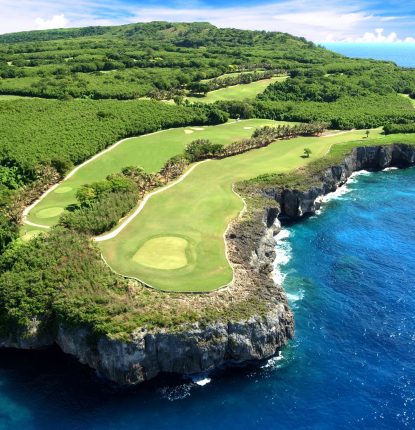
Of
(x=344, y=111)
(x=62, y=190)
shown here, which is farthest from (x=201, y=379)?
(x=344, y=111)

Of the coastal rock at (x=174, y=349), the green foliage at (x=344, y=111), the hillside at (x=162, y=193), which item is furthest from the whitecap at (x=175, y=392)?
the green foliage at (x=344, y=111)

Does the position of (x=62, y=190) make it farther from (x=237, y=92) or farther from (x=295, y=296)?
(x=237, y=92)

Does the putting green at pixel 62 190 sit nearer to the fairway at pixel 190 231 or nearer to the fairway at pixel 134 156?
the fairway at pixel 134 156

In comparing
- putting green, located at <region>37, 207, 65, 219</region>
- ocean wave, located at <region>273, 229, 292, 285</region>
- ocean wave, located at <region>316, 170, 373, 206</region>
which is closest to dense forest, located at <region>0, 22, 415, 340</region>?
putting green, located at <region>37, 207, 65, 219</region>

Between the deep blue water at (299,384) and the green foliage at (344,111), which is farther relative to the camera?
the green foliage at (344,111)

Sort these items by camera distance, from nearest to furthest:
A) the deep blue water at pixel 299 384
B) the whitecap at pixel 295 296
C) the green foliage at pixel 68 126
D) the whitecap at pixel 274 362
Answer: the deep blue water at pixel 299 384
the whitecap at pixel 274 362
the whitecap at pixel 295 296
the green foliage at pixel 68 126

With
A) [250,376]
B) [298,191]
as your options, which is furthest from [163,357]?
[298,191]
